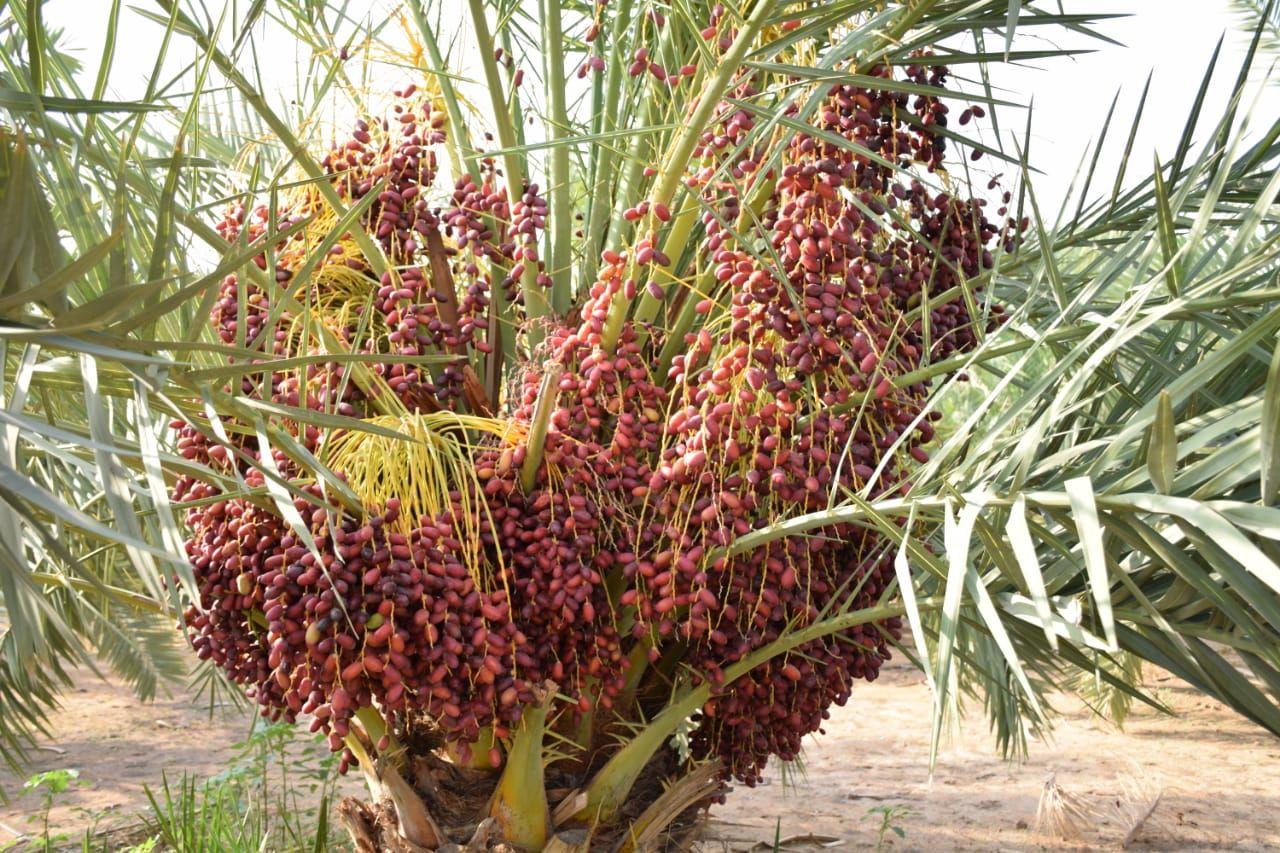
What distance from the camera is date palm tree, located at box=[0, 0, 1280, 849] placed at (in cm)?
140

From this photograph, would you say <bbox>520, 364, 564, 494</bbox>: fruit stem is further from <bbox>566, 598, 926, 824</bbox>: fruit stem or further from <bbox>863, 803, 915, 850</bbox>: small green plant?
<bbox>863, 803, 915, 850</bbox>: small green plant

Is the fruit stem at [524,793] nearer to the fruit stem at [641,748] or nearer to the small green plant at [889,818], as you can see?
the fruit stem at [641,748]

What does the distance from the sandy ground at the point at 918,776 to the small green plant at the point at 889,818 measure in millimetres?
13

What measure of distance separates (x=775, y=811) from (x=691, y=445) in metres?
2.68

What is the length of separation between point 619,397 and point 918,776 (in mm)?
3494

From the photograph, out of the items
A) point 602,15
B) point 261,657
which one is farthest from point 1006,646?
point 602,15

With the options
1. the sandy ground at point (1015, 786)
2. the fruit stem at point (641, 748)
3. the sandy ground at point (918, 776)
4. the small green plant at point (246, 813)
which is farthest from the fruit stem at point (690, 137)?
the sandy ground at point (1015, 786)

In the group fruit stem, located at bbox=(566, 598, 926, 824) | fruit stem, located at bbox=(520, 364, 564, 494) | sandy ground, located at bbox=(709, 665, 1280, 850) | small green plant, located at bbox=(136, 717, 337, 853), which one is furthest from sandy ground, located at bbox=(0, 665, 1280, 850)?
fruit stem, located at bbox=(520, 364, 564, 494)

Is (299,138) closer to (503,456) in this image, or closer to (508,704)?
(503,456)

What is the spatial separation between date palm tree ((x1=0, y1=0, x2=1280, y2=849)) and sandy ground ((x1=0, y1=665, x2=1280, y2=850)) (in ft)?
3.92

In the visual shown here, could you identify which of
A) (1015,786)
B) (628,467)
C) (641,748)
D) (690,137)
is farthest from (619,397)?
(1015,786)

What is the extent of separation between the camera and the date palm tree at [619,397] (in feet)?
4.60

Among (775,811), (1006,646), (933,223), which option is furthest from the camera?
(775,811)

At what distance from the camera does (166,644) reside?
174 inches
